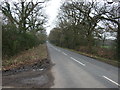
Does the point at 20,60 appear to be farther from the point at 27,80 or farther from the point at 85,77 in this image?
the point at 85,77

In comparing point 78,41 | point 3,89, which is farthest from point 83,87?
point 78,41

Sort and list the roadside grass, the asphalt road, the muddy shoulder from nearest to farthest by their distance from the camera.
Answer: the muddy shoulder < the asphalt road < the roadside grass

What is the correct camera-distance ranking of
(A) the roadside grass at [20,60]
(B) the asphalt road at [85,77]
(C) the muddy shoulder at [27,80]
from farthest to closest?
(A) the roadside grass at [20,60]
(B) the asphalt road at [85,77]
(C) the muddy shoulder at [27,80]

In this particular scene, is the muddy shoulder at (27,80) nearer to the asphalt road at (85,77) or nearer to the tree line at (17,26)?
the asphalt road at (85,77)

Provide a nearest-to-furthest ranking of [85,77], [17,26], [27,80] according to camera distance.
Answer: [27,80] → [85,77] → [17,26]

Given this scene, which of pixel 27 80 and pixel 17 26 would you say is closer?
pixel 27 80

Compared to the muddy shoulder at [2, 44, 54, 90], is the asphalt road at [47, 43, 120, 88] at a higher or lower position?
lower

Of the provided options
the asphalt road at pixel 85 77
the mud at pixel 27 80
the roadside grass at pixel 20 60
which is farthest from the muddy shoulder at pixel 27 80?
the roadside grass at pixel 20 60

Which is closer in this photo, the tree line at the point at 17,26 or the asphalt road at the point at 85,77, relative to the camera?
the asphalt road at the point at 85,77

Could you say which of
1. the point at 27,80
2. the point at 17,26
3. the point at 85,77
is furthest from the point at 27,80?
the point at 17,26

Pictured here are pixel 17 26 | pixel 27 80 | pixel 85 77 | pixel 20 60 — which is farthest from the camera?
pixel 17 26

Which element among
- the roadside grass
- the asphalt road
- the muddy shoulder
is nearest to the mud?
the muddy shoulder

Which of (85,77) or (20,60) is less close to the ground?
(20,60)

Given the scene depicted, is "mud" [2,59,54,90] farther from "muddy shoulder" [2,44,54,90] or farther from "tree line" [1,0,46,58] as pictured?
"tree line" [1,0,46,58]
